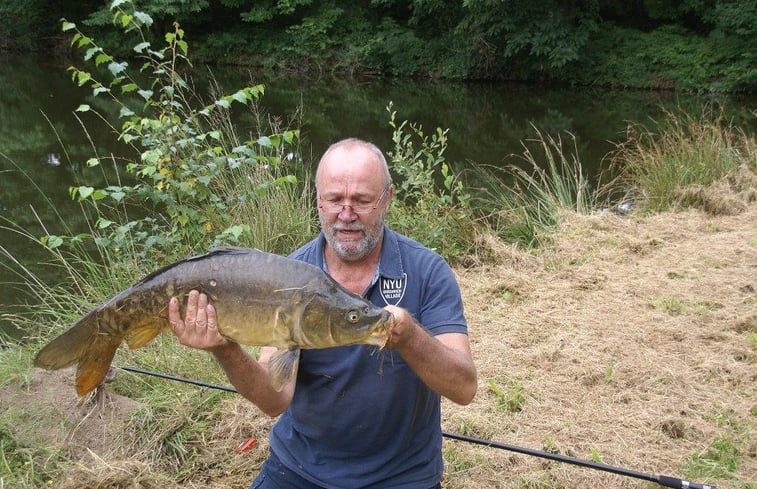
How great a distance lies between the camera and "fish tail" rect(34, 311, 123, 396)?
1.98 m

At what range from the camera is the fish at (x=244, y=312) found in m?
1.80

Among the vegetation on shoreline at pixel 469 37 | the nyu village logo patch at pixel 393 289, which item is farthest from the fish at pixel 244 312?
the vegetation on shoreline at pixel 469 37

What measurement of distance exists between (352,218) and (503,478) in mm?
1556

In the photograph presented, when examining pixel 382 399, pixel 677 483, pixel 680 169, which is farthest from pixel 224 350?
pixel 680 169

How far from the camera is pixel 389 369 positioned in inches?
84.3

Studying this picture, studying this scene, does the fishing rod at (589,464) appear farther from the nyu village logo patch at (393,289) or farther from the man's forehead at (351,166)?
the man's forehead at (351,166)

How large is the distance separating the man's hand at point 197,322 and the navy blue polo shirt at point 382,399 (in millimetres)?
380

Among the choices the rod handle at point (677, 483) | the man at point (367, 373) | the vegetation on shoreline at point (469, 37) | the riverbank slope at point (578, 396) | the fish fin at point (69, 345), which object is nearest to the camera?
the fish fin at point (69, 345)

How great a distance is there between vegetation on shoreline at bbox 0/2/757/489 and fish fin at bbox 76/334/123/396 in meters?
0.98

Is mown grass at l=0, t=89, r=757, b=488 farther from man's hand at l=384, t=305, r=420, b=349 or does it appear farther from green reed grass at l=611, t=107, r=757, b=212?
man's hand at l=384, t=305, r=420, b=349

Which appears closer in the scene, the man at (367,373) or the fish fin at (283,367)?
the fish fin at (283,367)

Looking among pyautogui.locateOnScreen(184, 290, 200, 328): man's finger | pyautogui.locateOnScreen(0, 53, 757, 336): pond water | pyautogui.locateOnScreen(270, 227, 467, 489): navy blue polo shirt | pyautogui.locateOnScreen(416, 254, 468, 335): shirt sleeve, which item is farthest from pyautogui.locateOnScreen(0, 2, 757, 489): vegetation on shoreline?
pyautogui.locateOnScreen(184, 290, 200, 328): man's finger

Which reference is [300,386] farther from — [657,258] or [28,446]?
[657,258]

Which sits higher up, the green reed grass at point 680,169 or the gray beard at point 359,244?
the gray beard at point 359,244
